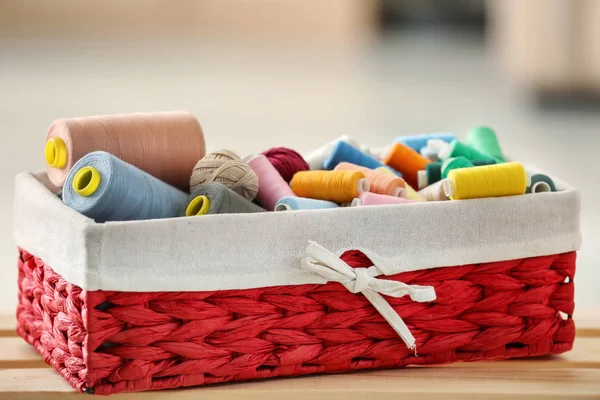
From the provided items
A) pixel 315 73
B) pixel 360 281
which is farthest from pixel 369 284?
pixel 315 73

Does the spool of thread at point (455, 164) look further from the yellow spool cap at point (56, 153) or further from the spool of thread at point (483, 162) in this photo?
the yellow spool cap at point (56, 153)

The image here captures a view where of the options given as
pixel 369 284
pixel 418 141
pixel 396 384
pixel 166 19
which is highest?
pixel 166 19

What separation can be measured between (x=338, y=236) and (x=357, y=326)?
0.11 m

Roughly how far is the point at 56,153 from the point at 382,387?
1.53 feet

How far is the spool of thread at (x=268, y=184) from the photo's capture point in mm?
1181

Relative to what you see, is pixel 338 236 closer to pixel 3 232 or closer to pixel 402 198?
pixel 402 198

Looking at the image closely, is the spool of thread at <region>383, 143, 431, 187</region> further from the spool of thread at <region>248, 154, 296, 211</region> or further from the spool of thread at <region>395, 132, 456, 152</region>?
the spool of thread at <region>248, 154, 296, 211</region>

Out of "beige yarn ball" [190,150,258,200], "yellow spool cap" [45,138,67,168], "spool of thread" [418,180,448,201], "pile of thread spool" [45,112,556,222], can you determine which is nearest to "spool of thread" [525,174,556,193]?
"pile of thread spool" [45,112,556,222]

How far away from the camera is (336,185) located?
1161mm

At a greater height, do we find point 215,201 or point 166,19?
point 166,19

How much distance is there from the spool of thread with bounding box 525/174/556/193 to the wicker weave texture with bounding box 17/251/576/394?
0.29 feet

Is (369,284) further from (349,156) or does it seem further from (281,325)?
(349,156)

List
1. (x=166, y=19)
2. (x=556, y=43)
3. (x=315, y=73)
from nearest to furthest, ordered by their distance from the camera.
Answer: (x=556, y=43) < (x=315, y=73) < (x=166, y=19)

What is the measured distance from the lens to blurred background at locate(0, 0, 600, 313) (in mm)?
3938
